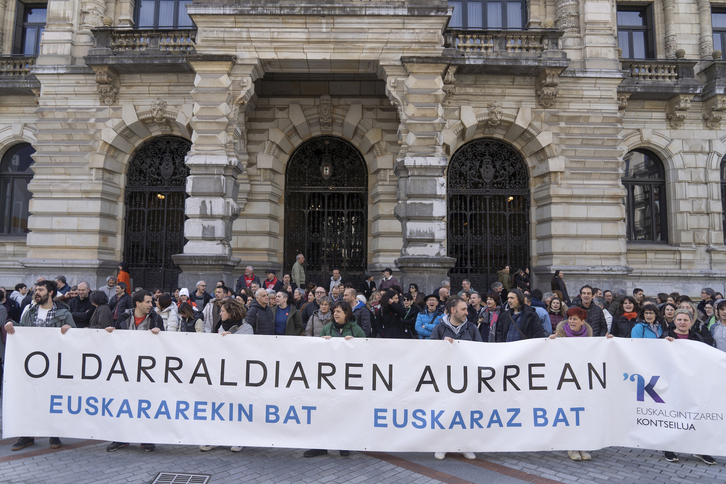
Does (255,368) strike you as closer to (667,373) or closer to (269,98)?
(667,373)

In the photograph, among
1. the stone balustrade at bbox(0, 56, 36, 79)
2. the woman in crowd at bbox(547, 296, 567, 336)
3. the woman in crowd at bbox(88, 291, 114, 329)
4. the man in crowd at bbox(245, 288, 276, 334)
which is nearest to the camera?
the woman in crowd at bbox(88, 291, 114, 329)

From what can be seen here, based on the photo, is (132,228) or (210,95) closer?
(210,95)

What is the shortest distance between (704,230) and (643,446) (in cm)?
1405

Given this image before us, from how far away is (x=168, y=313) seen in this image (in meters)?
6.86

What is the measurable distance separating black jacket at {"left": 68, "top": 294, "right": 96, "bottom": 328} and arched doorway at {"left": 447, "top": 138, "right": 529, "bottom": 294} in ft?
35.3

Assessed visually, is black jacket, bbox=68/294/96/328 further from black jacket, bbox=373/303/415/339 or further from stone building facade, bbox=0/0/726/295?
stone building facade, bbox=0/0/726/295

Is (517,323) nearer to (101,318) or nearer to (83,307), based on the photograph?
(101,318)

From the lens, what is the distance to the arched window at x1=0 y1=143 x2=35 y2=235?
17.2m

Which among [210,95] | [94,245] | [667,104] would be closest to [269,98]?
[210,95]

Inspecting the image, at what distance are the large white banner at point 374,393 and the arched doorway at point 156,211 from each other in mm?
10360

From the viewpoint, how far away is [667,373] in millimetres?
5508

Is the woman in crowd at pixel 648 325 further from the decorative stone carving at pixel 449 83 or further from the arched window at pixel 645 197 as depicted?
the arched window at pixel 645 197

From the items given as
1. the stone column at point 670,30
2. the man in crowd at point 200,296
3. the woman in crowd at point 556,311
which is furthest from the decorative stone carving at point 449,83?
the man in crowd at point 200,296

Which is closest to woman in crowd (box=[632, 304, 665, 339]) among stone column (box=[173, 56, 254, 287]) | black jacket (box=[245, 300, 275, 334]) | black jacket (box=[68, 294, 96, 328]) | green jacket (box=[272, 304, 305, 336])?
green jacket (box=[272, 304, 305, 336])
